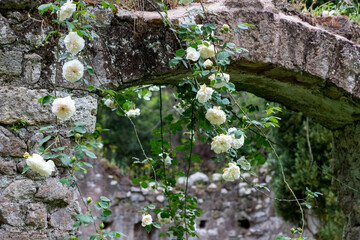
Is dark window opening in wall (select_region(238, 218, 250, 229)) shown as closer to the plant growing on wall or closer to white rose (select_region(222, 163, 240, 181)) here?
the plant growing on wall

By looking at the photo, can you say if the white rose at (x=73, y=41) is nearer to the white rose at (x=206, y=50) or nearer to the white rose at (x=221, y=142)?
the white rose at (x=206, y=50)

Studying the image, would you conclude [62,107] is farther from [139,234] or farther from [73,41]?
A: [139,234]

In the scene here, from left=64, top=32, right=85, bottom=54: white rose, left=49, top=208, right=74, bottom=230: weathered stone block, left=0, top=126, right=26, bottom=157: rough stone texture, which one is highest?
left=64, top=32, right=85, bottom=54: white rose

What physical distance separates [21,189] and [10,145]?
0.61 feet

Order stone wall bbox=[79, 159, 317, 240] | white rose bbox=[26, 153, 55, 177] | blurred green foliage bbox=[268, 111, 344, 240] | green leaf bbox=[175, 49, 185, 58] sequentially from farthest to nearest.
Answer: stone wall bbox=[79, 159, 317, 240], blurred green foliage bbox=[268, 111, 344, 240], green leaf bbox=[175, 49, 185, 58], white rose bbox=[26, 153, 55, 177]

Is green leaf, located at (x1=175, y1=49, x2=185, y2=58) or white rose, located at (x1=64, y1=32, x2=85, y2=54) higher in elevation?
green leaf, located at (x1=175, y1=49, x2=185, y2=58)

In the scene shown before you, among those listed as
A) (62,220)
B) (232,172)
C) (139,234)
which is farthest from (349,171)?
(139,234)

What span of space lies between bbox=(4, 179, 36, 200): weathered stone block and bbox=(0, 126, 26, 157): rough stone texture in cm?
11

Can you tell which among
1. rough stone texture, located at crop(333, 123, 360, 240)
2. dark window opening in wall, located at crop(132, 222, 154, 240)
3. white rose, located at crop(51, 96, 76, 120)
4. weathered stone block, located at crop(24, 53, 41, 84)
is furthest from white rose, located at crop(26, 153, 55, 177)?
dark window opening in wall, located at crop(132, 222, 154, 240)

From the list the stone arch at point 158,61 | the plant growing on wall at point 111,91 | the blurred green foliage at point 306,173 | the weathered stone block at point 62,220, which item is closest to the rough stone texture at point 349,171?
the stone arch at point 158,61

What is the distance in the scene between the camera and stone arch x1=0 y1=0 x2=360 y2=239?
152 cm

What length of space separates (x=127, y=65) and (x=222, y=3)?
2.02 ft

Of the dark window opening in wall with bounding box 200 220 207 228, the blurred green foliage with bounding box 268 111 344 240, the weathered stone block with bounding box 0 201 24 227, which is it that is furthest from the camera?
the dark window opening in wall with bounding box 200 220 207 228

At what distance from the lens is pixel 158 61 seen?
1.74m
